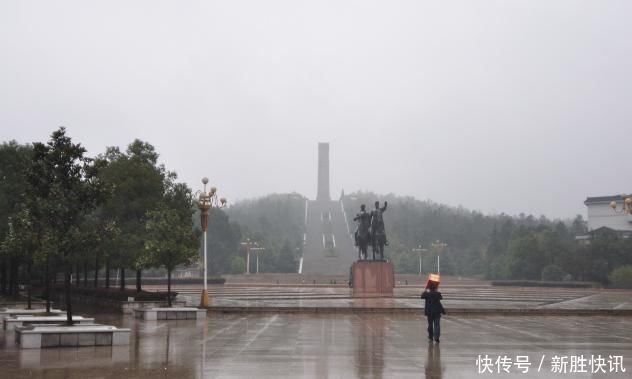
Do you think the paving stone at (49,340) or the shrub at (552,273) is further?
the shrub at (552,273)

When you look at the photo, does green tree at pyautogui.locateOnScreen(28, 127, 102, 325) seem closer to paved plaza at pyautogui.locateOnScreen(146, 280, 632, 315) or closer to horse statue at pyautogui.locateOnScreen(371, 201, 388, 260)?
paved plaza at pyautogui.locateOnScreen(146, 280, 632, 315)

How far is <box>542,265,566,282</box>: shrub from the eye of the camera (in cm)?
6719

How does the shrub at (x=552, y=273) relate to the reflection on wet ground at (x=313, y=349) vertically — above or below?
below

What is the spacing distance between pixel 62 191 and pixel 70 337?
3247mm

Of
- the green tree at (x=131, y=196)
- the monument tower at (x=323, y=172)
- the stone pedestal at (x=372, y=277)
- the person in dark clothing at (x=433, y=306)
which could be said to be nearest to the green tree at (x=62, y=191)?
the person in dark clothing at (x=433, y=306)

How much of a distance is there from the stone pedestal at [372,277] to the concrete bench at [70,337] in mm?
25859

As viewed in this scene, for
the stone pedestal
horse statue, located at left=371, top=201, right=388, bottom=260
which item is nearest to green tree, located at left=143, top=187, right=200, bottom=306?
the stone pedestal

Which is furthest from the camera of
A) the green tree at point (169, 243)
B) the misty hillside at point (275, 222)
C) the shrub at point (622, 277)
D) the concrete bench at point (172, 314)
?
the misty hillside at point (275, 222)

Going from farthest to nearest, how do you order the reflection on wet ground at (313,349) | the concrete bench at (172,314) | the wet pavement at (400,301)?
the wet pavement at (400,301)
the concrete bench at (172,314)
the reflection on wet ground at (313,349)

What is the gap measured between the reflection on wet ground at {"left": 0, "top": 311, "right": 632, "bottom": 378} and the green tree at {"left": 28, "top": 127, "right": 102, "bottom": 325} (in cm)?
241

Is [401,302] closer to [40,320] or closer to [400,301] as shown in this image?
[400,301]

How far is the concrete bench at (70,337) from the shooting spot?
→ 1319cm

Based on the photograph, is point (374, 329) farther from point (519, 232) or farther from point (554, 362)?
point (519, 232)

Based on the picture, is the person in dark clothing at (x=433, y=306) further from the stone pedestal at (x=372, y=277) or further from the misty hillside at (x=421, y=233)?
the misty hillside at (x=421, y=233)
